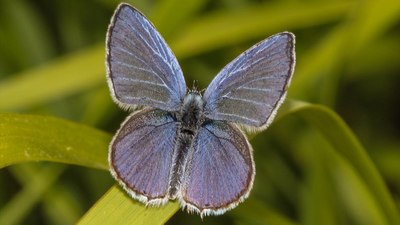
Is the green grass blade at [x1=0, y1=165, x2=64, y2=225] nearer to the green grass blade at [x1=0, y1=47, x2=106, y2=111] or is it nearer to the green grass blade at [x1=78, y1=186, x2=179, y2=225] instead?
the green grass blade at [x1=0, y1=47, x2=106, y2=111]

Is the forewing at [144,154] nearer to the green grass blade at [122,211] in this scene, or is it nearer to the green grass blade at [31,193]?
the green grass blade at [122,211]

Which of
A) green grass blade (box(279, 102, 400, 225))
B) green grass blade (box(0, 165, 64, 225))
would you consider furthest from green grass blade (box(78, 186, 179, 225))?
green grass blade (box(0, 165, 64, 225))

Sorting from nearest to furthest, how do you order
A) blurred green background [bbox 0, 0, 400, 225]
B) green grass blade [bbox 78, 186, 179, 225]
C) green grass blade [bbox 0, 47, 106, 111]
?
green grass blade [bbox 78, 186, 179, 225] → blurred green background [bbox 0, 0, 400, 225] → green grass blade [bbox 0, 47, 106, 111]

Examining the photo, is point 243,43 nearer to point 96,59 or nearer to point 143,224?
point 96,59

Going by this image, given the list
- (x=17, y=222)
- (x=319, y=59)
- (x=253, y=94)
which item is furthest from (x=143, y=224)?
(x=319, y=59)

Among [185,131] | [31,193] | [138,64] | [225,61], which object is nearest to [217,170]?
[185,131]
